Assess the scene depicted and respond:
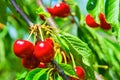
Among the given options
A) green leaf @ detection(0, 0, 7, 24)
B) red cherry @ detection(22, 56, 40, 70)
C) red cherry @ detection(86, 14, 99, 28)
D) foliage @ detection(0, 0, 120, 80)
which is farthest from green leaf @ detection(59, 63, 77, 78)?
red cherry @ detection(86, 14, 99, 28)

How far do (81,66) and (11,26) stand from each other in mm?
2018

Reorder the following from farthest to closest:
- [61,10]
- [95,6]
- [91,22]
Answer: [61,10] → [91,22] → [95,6]

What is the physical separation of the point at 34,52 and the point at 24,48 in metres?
0.05

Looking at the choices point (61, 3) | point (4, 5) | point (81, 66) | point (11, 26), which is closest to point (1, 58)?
point (11, 26)

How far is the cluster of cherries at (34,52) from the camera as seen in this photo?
1562 millimetres

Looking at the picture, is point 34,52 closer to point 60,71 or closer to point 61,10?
point 60,71

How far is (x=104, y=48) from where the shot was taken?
249 cm

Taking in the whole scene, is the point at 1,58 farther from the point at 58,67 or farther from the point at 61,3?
the point at 58,67

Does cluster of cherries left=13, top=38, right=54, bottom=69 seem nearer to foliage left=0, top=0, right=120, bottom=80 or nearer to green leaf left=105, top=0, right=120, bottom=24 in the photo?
foliage left=0, top=0, right=120, bottom=80

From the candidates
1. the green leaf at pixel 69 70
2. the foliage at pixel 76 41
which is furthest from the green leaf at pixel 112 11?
the green leaf at pixel 69 70

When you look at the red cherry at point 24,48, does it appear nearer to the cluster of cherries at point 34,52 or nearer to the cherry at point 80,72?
the cluster of cherries at point 34,52

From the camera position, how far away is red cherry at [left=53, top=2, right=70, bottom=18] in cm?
243

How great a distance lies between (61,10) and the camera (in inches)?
95.4

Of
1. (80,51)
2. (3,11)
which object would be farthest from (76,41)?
(3,11)
